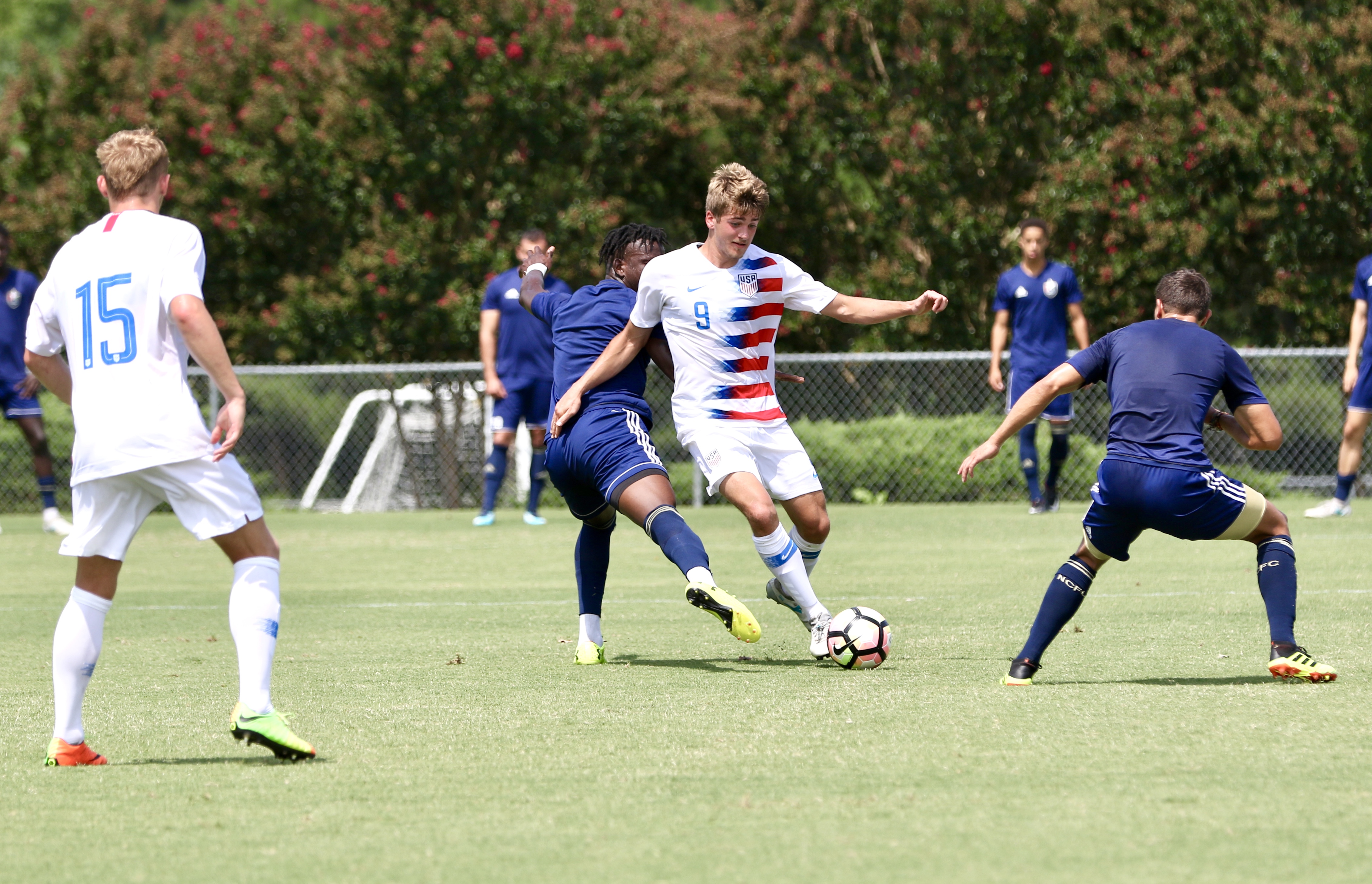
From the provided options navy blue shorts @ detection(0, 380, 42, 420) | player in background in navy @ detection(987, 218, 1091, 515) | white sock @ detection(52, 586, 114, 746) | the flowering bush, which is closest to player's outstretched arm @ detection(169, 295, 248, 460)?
white sock @ detection(52, 586, 114, 746)

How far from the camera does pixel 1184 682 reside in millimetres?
5621

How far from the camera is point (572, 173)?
18.3 meters

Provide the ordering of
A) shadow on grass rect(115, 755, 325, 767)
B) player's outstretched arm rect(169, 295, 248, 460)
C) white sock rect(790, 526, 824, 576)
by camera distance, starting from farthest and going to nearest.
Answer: white sock rect(790, 526, 824, 576) < shadow on grass rect(115, 755, 325, 767) < player's outstretched arm rect(169, 295, 248, 460)

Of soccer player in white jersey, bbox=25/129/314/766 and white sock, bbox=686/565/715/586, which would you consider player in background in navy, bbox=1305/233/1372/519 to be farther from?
soccer player in white jersey, bbox=25/129/314/766

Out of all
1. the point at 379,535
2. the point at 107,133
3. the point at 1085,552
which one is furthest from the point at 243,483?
the point at 107,133

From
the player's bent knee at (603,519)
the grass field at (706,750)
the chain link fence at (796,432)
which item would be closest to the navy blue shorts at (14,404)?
the chain link fence at (796,432)

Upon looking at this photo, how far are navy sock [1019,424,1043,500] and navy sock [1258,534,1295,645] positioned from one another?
833 cm

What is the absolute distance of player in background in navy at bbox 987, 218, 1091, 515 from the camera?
13.5 metres

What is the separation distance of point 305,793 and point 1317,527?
400 inches

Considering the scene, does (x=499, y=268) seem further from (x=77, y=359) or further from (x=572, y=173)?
(x=77, y=359)

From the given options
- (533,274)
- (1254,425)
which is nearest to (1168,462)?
(1254,425)

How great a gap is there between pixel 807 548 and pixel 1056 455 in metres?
7.68

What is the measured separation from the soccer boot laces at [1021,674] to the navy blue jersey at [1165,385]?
Answer: 2.69ft

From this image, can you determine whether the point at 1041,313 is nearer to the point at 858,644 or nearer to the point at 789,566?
the point at 789,566
